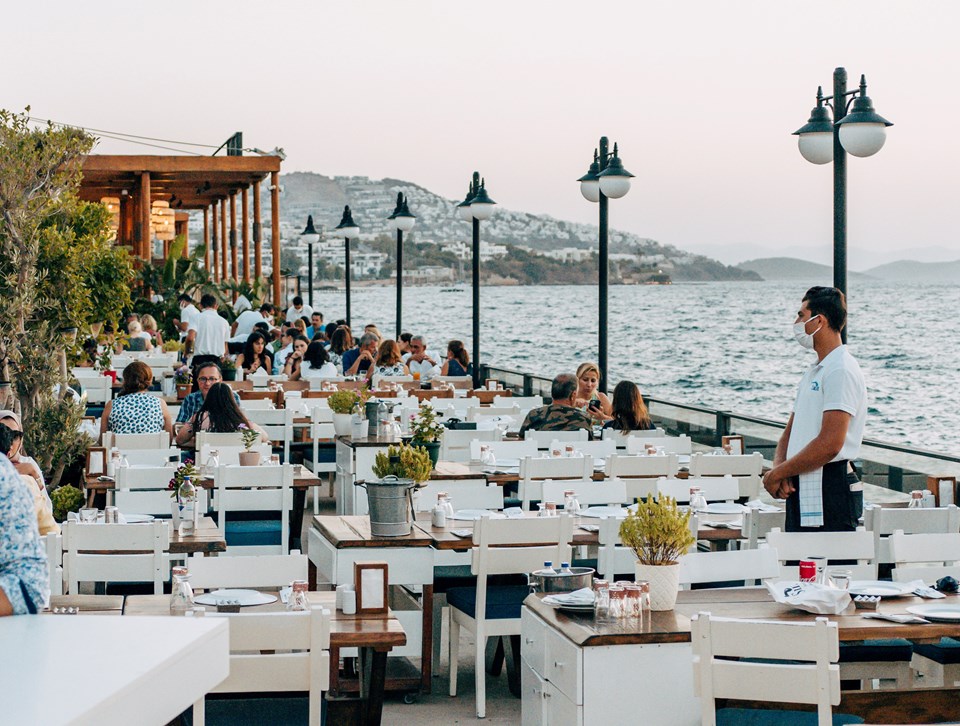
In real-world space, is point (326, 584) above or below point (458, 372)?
below

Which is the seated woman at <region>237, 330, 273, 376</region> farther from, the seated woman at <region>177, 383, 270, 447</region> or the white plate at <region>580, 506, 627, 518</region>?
the white plate at <region>580, 506, 627, 518</region>

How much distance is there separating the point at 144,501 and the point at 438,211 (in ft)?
394

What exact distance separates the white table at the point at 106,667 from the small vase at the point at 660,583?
311 centimetres

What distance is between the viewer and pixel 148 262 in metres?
32.2

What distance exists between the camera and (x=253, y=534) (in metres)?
9.52

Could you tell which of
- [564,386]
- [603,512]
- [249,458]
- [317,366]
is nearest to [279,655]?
[603,512]

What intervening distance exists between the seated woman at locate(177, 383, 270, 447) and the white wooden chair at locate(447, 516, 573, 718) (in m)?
4.36

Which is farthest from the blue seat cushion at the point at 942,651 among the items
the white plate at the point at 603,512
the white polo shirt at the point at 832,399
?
the white plate at the point at 603,512

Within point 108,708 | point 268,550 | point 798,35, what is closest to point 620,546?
point 268,550

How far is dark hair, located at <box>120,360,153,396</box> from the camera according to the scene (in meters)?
11.7

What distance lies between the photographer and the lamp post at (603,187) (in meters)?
15.0

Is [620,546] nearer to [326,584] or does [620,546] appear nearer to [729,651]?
[326,584]

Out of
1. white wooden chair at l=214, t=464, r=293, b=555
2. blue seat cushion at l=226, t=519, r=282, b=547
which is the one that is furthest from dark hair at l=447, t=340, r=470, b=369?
blue seat cushion at l=226, t=519, r=282, b=547

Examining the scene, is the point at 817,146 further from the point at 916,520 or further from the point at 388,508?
the point at 388,508
